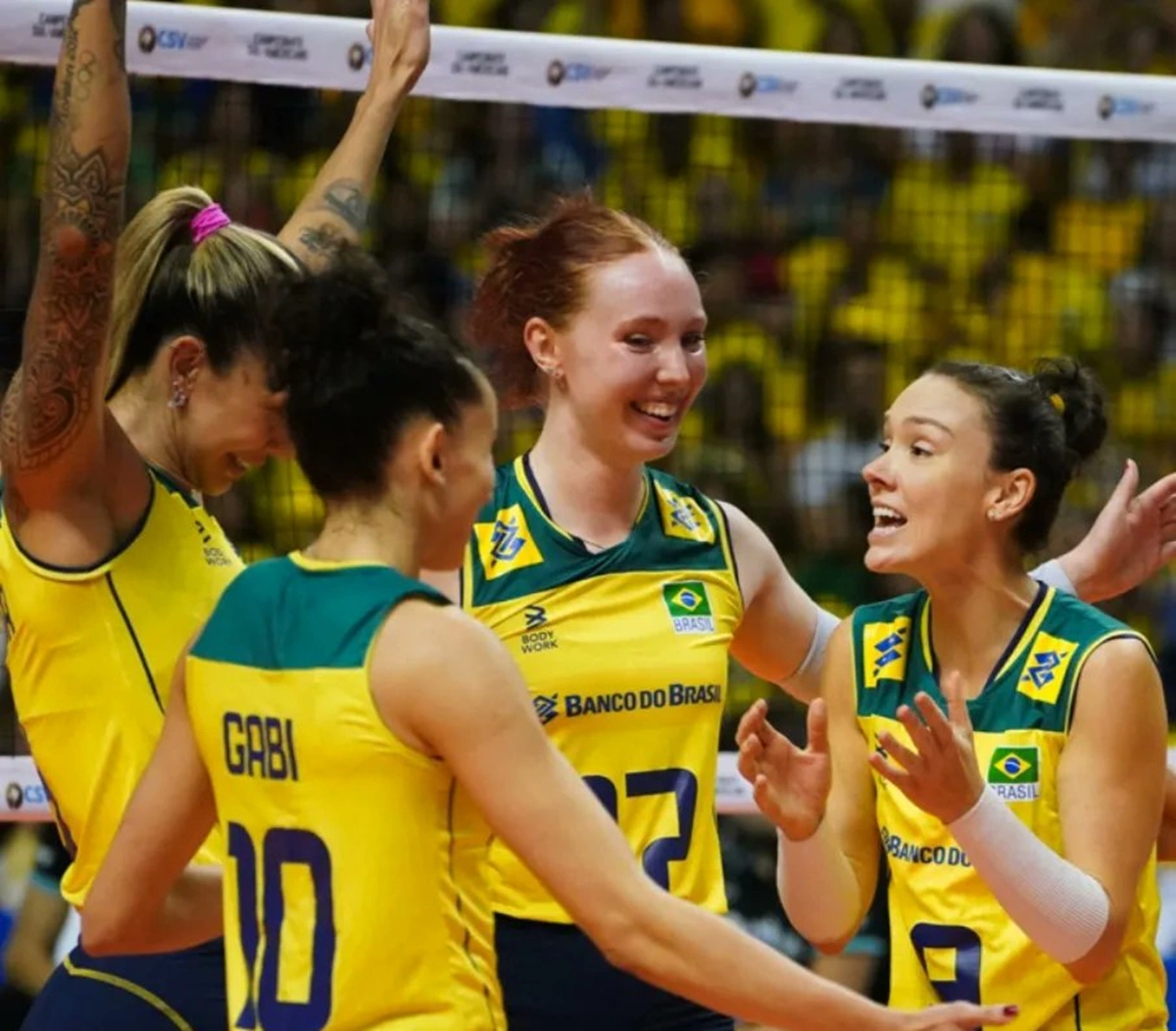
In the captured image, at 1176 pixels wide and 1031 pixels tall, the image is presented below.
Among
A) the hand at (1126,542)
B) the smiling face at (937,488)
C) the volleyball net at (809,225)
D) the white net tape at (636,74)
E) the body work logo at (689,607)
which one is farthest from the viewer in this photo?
the volleyball net at (809,225)

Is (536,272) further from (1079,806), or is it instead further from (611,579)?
(1079,806)

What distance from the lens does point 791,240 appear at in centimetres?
794

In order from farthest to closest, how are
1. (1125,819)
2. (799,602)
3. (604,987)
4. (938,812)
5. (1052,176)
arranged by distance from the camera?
(1052,176), (799,602), (604,987), (1125,819), (938,812)

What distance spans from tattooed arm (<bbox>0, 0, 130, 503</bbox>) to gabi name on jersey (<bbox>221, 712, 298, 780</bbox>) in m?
0.67

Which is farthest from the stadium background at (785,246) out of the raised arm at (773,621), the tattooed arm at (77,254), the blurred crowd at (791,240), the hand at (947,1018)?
the hand at (947,1018)

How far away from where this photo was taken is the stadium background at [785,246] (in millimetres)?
6859

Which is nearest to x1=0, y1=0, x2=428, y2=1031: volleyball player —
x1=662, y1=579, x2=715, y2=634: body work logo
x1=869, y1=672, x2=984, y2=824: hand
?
x1=662, y1=579, x2=715, y2=634: body work logo

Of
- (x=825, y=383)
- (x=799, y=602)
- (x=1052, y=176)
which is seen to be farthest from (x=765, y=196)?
(x=799, y=602)

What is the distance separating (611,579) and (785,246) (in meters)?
4.00

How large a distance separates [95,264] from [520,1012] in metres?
1.47

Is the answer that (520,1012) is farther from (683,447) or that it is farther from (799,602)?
(683,447)

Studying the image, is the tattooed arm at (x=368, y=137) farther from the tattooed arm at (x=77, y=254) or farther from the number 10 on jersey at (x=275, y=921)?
the number 10 on jersey at (x=275, y=921)

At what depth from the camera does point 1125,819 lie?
3.67 m

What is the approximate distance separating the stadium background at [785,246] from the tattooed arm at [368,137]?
2.19 m
